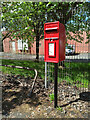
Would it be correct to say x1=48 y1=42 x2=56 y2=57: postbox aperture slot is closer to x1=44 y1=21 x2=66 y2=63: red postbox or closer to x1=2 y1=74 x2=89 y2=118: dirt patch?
x1=44 y1=21 x2=66 y2=63: red postbox

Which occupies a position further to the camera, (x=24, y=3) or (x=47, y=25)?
(x=24, y=3)

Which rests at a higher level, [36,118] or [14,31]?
[14,31]

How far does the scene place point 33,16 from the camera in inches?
211

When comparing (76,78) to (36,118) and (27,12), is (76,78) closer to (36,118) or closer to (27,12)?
(36,118)

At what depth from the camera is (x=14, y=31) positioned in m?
5.21

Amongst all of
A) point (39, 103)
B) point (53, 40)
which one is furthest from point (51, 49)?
point (39, 103)

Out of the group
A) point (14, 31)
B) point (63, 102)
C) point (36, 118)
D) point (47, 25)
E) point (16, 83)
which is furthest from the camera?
point (14, 31)

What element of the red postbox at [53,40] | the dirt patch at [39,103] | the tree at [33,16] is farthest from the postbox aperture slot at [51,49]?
the tree at [33,16]

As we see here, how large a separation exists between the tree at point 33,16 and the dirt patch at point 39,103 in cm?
194

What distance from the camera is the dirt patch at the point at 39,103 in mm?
2492

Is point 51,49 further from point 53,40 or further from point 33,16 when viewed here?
point 33,16

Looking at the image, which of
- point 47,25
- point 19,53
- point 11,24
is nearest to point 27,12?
point 11,24

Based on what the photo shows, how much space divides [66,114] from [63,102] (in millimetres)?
512

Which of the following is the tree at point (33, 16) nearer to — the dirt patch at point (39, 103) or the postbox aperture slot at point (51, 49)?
the dirt patch at point (39, 103)
